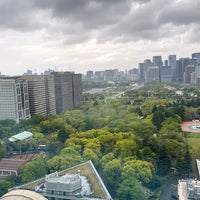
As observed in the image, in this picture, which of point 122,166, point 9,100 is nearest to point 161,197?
point 122,166

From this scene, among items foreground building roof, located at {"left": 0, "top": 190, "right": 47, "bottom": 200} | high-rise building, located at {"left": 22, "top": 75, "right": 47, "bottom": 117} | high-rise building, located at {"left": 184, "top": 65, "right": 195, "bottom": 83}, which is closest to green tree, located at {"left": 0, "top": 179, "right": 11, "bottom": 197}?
foreground building roof, located at {"left": 0, "top": 190, "right": 47, "bottom": 200}

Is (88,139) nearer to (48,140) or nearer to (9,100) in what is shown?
(48,140)

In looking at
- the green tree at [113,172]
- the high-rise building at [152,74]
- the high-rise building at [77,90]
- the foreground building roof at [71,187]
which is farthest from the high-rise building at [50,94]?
the high-rise building at [152,74]

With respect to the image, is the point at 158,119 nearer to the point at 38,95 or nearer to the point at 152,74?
the point at 38,95

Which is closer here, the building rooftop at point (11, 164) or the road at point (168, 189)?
the road at point (168, 189)

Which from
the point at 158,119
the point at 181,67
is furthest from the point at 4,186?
the point at 181,67

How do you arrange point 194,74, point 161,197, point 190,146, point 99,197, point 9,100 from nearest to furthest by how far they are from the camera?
point 99,197, point 161,197, point 190,146, point 9,100, point 194,74

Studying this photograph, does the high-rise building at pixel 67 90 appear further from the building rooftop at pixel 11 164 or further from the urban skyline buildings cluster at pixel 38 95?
the building rooftop at pixel 11 164
